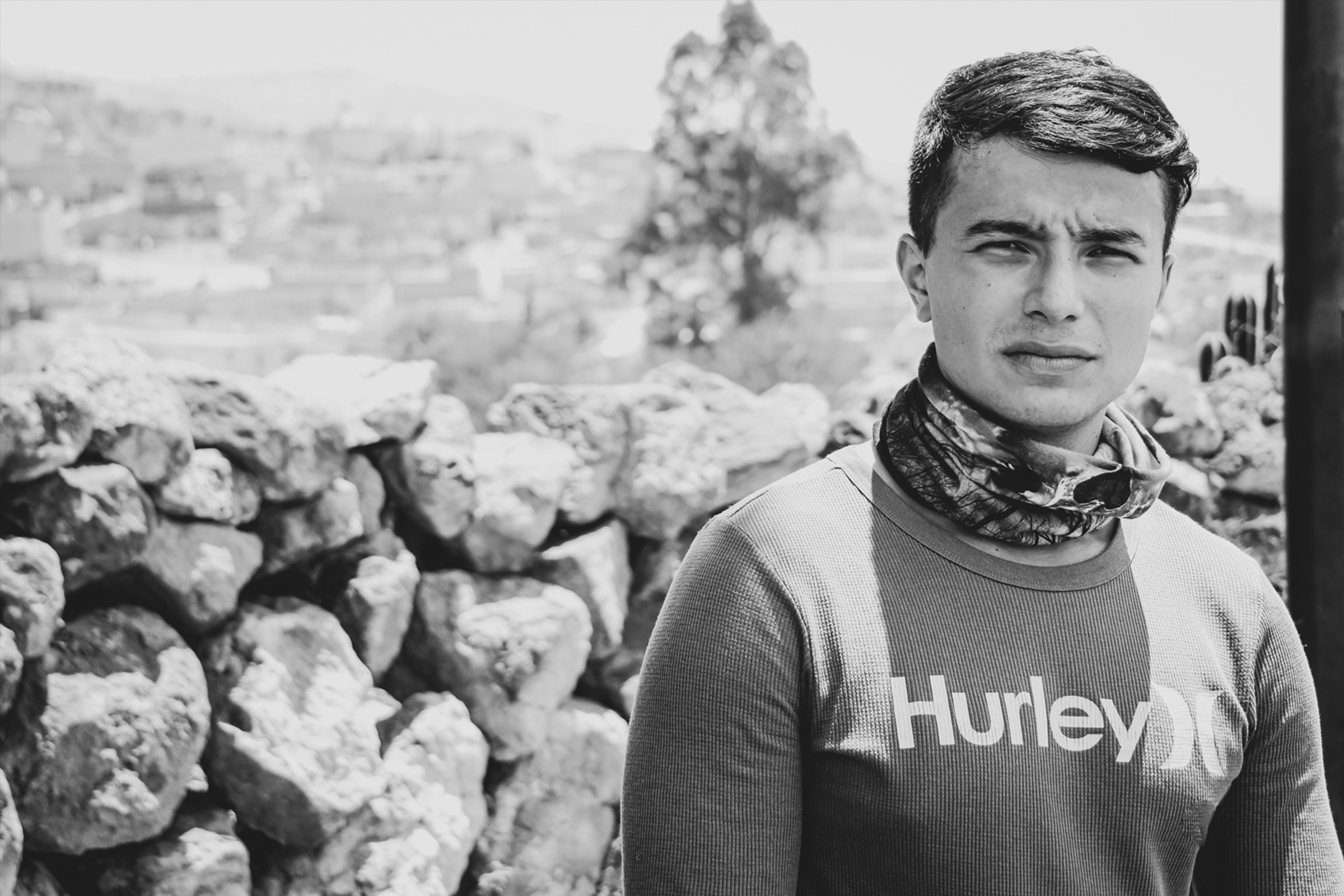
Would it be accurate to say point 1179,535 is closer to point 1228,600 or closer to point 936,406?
point 1228,600

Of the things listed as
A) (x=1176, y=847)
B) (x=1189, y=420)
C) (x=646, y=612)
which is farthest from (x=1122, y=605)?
(x=1189, y=420)

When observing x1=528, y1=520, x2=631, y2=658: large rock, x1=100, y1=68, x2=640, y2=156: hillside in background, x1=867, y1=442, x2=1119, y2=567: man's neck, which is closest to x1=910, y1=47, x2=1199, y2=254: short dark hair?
x1=867, y1=442, x2=1119, y2=567: man's neck

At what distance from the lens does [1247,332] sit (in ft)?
16.6

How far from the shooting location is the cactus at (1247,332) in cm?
488

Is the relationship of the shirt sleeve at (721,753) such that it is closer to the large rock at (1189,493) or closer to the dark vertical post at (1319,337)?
the dark vertical post at (1319,337)

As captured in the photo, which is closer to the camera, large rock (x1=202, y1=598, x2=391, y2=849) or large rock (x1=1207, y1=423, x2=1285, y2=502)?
large rock (x1=202, y1=598, x2=391, y2=849)

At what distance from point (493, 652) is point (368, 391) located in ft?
1.98

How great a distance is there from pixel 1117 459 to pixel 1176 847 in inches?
17.7

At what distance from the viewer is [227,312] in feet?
A: 45.4

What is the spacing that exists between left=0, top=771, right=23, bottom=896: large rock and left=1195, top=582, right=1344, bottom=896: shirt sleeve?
1.59 metres

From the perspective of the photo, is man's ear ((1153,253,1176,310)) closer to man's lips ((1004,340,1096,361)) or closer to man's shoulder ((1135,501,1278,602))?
man's lips ((1004,340,1096,361))

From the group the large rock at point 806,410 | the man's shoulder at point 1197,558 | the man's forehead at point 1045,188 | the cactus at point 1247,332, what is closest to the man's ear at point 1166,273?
the man's forehead at point 1045,188

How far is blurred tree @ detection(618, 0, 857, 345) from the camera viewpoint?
1733 cm

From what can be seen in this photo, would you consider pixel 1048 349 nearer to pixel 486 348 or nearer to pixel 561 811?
pixel 561 811
